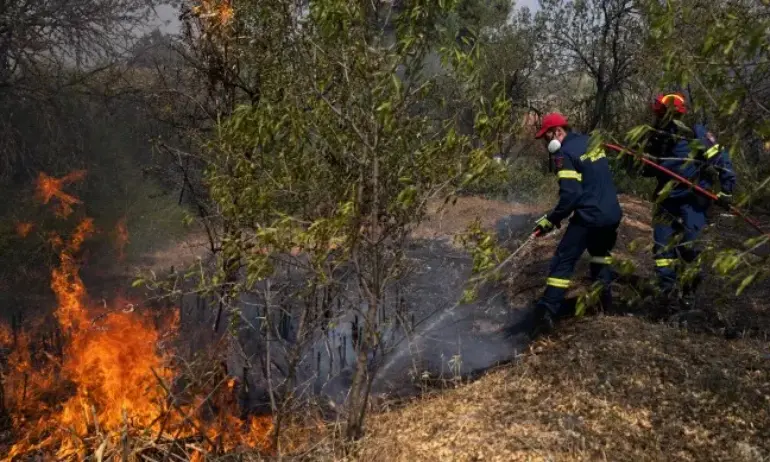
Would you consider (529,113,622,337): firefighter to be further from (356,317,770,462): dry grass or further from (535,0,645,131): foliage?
(535,0,645,131): foliage

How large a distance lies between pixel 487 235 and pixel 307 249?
1.13 metres

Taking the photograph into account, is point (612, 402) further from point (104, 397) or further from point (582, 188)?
point (104, 397)

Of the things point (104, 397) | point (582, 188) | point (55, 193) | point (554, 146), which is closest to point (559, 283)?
point (582, 188)

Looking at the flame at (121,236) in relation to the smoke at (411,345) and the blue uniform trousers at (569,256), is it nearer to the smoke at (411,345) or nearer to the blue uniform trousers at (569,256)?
the smoke at (411,345)

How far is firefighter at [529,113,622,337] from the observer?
566 centimetres

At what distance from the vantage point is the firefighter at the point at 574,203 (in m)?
5.66

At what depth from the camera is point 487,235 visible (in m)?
3.90

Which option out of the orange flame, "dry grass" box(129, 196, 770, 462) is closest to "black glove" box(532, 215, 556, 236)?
"dry grass" box(129, 196, 770, 462)

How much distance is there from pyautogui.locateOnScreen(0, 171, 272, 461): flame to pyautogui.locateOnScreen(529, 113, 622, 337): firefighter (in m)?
2.95

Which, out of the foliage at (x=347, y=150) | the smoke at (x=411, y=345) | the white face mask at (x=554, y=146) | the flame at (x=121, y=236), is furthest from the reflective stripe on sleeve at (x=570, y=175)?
the flame at (x=121, y=236)

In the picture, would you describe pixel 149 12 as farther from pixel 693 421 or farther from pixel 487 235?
pixel 693 421

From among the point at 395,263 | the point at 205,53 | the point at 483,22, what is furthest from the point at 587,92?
the point at 395,263

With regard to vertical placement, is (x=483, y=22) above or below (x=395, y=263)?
above

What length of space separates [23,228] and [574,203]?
10.8 meters
